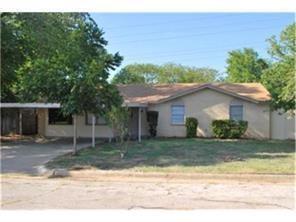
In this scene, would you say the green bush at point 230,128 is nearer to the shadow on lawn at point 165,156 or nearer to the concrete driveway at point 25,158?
the shadow on lawn at point 165,156

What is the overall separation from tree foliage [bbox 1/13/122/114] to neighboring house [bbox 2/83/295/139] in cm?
433

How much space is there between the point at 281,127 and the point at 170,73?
134 ft

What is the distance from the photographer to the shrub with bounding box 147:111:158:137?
2947cm

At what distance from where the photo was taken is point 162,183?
12.7 meters

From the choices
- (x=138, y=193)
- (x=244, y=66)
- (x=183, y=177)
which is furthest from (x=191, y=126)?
(x=244, y=66)

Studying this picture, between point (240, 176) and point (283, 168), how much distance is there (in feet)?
5.98

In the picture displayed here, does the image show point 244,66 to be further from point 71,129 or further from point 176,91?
point 71,129

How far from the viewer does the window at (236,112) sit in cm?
2923

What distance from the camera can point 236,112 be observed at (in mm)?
29297

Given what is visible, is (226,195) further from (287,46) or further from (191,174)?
(287,46)

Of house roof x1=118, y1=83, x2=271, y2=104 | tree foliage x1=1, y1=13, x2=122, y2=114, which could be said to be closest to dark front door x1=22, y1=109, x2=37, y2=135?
tree foliage x1=1, y1=13, x2=122, y2=114
